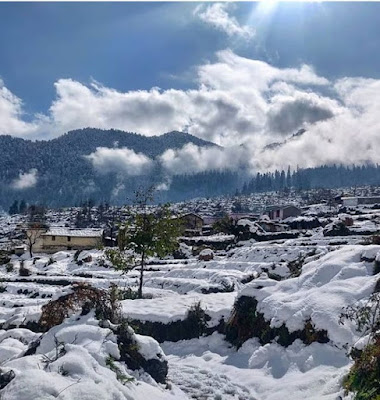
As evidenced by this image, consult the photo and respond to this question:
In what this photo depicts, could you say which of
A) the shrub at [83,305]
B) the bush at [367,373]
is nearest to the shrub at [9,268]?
the shrub at [83,305]

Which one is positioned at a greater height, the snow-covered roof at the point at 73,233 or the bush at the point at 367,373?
the bush at the point at 367,373

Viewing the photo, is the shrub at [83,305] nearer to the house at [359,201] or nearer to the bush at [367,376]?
the bush at [367,376]

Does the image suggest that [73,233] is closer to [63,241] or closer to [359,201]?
[63,241]

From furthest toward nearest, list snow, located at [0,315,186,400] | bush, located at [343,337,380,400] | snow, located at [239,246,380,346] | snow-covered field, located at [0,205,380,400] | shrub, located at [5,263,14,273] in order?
shrub, located at [5,263,14,273] < snow, located at [239,246,380,346] < bush, located at [343,337,380,400] < snow-covered field, located at [0,205,380,400] < snow, located at [0,315,186,400]

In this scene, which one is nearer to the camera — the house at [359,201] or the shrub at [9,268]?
the shrub at [9,268]

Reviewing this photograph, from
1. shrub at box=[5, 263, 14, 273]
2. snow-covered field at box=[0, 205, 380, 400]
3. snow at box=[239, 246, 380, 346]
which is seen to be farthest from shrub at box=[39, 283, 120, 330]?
shrub at box=[5, 263, 14, 273]

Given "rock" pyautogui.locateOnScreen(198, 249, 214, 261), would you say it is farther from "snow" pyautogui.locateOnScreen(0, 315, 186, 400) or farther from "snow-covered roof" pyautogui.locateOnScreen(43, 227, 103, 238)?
"snow-covered roof" pyautogui.locateOnScreen(43, 227, 103, 238)

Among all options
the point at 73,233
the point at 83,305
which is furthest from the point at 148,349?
the point at 73,233

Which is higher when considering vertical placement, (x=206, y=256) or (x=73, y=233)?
(x=206, y=256)

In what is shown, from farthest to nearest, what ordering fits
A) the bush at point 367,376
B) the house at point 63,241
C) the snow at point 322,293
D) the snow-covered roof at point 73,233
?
the snow-covered roof at point 73,233
the house at point 63,241
the snow at point 322,293
the bush at point 367,376

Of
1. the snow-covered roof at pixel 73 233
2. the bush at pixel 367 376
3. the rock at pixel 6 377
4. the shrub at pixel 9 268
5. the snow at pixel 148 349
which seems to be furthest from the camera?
the snow-covered roof at pixel 73 233

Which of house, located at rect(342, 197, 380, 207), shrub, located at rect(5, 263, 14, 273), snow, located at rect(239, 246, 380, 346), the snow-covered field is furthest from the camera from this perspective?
house, located at rect(342, 197, 380, 207)

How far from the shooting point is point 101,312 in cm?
1055

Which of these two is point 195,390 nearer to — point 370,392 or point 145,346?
point 145,346
